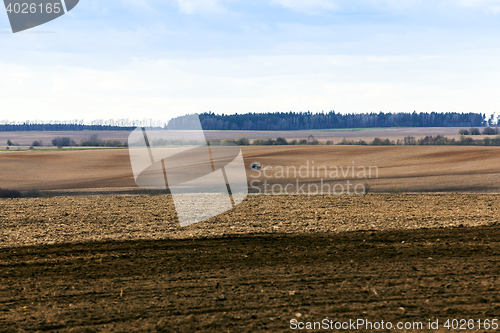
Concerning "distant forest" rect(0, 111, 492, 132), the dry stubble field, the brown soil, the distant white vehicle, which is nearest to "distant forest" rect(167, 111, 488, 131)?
"distant forest" rect(0, 111, 492, 132)

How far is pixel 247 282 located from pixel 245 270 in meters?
0.54

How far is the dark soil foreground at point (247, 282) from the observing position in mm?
4582

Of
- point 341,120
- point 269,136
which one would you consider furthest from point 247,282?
point 341,120

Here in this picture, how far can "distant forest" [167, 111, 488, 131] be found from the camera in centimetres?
11181

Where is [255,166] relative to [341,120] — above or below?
below

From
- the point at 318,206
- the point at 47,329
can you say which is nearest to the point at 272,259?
the point at 47,329

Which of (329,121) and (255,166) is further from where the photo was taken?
(329,121)

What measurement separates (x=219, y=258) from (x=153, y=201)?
25.7 feet

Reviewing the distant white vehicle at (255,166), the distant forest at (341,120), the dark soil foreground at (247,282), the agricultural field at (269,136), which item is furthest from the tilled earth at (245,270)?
the distant forest at (341,120)

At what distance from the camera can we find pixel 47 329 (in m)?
4.36

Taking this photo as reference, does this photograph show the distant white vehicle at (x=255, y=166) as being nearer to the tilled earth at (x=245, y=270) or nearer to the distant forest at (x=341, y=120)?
the tilled earth at (x=245, y=270)

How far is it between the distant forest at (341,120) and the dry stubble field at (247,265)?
319 ft

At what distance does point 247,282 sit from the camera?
5.70m

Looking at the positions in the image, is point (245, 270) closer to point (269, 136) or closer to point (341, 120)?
point (269, 136)
